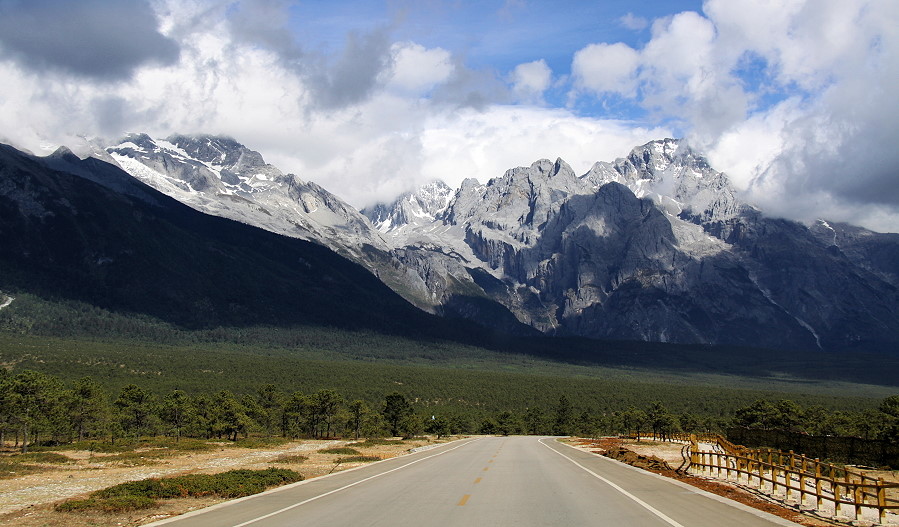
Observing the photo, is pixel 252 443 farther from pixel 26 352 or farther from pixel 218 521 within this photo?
pixel 26 352

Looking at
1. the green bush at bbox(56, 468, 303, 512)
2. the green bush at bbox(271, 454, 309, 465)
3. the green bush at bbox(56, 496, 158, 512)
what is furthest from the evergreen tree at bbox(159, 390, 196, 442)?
the green bush at bbox(56, 496, 158, 512)

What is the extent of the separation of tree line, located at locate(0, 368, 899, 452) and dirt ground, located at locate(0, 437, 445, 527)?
43.9ft

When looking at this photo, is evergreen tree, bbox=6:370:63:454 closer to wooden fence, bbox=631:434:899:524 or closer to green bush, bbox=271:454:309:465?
green bush, bbox=271:454:309:465

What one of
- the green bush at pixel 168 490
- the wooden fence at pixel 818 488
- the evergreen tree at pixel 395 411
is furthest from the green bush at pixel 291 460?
the evergreen tree at pixel 395 411

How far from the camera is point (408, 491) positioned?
86.6 feet

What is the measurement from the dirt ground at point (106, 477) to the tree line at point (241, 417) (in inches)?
526

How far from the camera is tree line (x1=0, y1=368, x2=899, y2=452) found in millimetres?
68312

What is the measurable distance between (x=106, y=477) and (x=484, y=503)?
2375cm

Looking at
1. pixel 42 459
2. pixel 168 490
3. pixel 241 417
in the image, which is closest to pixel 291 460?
pixel 42 459

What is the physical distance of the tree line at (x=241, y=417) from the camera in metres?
68.3

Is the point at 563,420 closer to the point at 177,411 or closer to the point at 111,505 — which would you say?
the point at 177,411

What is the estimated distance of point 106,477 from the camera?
→ 36625 millimetres

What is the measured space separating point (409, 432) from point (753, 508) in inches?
3568

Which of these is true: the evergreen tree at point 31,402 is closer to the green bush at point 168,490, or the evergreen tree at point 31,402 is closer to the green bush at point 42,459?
the green bush at point 42,459
